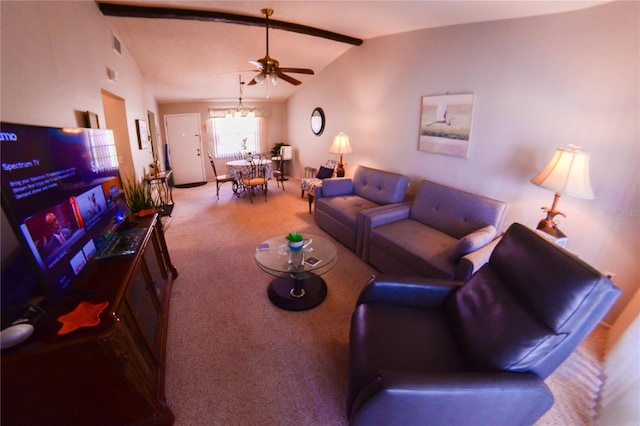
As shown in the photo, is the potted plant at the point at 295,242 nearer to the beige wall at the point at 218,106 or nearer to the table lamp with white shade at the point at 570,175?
the table lamp with white shade at the point at 570,175

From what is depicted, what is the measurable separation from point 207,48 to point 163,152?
3672mm

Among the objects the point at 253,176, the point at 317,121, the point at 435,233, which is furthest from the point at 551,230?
the point at 253,176

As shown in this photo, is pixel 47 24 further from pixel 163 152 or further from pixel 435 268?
pixel 163 152

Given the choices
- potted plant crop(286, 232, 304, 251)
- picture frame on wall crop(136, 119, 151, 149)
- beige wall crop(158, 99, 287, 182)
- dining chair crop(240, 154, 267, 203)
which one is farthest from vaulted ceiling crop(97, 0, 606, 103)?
potted plant crop(286, 232, 304, 251)

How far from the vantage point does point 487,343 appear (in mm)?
1241

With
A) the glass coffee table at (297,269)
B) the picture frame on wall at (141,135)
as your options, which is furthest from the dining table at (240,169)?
the glass coffee table at (297,269)

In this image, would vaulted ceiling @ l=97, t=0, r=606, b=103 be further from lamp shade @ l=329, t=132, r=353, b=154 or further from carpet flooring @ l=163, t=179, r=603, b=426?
carpet flooring @ l=163, t=179, r=603, b=426

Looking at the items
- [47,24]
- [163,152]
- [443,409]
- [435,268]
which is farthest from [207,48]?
[443,409]

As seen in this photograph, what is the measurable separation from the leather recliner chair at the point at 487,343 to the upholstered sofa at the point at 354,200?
165 centimetres

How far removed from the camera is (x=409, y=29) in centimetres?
326

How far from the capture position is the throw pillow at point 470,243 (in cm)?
209

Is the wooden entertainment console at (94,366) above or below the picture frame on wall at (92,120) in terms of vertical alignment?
below

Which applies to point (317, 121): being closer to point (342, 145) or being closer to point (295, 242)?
point (342, 145)

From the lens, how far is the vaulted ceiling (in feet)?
8.28
